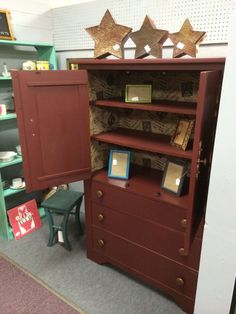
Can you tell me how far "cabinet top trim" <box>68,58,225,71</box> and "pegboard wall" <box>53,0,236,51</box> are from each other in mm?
452

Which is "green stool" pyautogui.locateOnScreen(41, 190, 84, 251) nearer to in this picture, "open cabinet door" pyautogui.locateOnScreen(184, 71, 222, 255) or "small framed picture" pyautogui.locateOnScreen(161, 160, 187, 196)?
"small framed picture" pyautogui.locateOnScreen(161, 160, 187, 196)

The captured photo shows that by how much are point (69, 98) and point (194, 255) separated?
46.4 inches

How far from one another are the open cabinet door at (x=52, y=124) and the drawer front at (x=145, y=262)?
57 centimetres

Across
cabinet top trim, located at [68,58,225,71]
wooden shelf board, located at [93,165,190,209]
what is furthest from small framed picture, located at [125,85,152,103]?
wooden shelf board, located at [93,165,190,209]

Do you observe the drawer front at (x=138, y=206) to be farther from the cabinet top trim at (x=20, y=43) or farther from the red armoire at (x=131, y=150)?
the cabinet top trim at (x=20, y=43)

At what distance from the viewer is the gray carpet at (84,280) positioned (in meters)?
1.68

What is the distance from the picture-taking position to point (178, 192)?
1.57m

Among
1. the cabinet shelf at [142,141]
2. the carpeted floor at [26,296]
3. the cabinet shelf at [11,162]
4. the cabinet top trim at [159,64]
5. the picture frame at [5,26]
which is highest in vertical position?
the picture frame at [5,26]

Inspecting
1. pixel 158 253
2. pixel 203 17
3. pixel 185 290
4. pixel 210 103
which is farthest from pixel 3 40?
pixel 185 290

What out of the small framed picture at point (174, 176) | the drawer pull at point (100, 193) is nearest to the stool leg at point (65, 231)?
Answer: the drawer pull at point (100, 193)

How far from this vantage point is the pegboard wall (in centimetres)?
153

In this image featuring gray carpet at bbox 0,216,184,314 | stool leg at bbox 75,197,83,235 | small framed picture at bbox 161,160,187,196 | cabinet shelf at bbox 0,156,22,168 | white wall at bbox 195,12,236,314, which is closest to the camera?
white wall at bbox 195,12,236,314

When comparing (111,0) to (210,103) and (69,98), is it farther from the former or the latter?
(210,103)

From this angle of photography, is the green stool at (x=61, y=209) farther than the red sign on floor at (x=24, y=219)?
No
